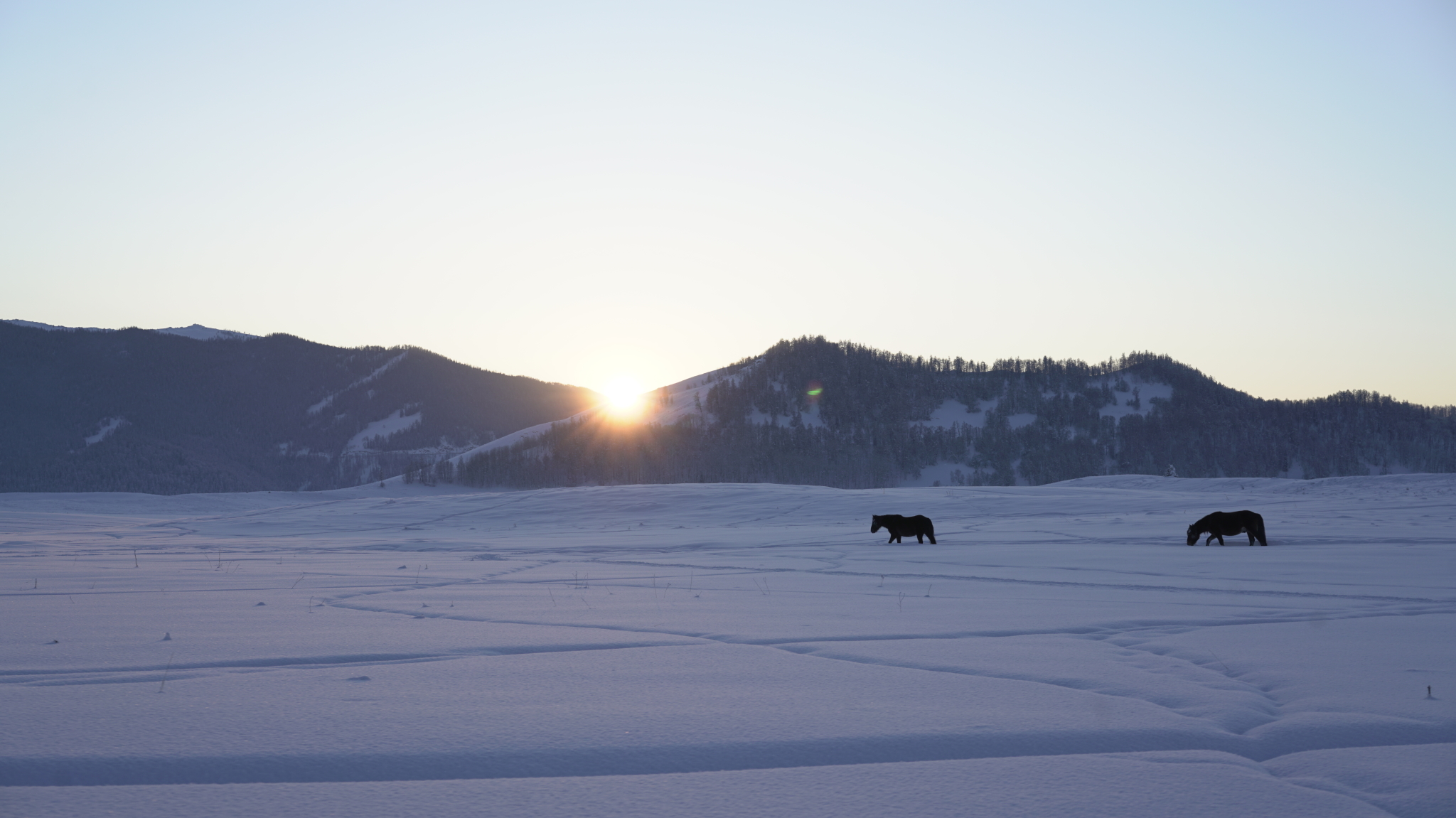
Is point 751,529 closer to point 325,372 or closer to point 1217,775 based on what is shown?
point 1217,775

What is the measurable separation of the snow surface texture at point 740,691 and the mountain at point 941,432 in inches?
3402

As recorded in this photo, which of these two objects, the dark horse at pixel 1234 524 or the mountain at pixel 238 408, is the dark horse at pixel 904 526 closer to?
the dark horse at pixel 1234 524

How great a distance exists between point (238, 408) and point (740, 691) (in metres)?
193

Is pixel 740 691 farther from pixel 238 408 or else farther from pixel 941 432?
pixel 238 408

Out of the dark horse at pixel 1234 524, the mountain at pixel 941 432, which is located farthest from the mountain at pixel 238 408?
the dark horse at pixel 1234 524

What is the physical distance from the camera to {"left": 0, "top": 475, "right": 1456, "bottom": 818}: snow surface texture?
99.3 inches

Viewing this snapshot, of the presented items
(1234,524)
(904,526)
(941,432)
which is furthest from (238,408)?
(1234,524)

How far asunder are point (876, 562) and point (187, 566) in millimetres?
9150

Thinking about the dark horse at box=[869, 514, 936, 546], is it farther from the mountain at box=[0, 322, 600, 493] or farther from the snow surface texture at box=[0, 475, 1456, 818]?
the mountain at box=[0, 322, 600, 493]

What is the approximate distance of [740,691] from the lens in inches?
148

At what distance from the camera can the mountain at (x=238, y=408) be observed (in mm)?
138625

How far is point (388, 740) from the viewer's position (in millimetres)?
2992

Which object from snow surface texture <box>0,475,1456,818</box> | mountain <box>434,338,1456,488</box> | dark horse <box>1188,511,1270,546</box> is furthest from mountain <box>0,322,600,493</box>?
snow surface texture <box>0,475,1456,818</box>

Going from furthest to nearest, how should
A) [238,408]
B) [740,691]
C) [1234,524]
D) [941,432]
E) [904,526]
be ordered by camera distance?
1. [238,408]
2. [941,432]
3. [904,526]
4. [1234,524]
5. [740,691]
